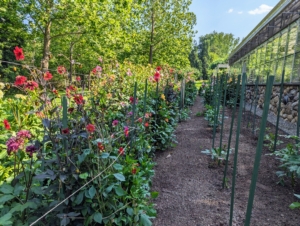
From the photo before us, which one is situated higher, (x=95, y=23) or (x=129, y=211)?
(x=95, y=23)

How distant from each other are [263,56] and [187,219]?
30.2ft

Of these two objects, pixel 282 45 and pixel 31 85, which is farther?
pixel 282 45

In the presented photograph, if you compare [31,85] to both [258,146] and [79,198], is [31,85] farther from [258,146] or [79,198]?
[258,146]

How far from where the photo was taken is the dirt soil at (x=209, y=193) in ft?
5.83

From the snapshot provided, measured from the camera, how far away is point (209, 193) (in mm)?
2164

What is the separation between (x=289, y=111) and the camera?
5543mm

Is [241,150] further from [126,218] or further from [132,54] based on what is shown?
[132,54]

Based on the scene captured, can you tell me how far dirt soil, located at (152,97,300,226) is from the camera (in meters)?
1.78

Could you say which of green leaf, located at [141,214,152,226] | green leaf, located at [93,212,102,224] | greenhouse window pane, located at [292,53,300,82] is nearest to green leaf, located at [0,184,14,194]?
green leaf, located at [93,212,102,224]

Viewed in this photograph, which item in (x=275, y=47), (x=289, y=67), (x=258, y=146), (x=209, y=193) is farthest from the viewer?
(x=275, y=47)

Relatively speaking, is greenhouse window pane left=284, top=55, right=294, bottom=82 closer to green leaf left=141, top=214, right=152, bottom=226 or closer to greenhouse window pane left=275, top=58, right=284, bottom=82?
greenhouse window pane left=275, top=58, right=284, bottom=82

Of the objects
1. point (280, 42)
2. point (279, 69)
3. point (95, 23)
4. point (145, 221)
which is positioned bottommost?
point (145, 221)

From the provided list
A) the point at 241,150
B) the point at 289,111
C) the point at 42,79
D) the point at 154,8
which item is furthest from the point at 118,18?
the point at 42,79

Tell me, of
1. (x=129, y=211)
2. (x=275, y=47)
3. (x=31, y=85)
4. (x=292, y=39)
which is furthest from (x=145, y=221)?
(x=275, y=47)
